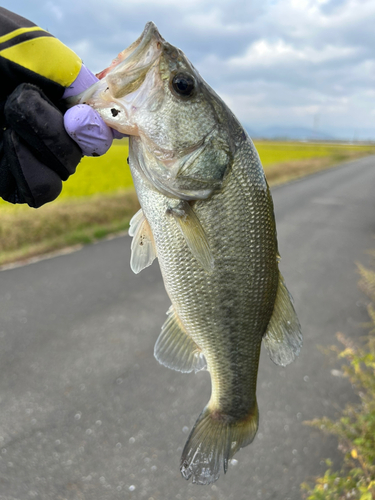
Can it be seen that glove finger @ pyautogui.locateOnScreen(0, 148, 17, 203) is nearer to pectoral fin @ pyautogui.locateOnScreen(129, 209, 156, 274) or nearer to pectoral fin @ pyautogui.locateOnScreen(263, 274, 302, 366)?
pectoral fin @ pyautogui.locateOnScreen(129, 209, 156, 274)

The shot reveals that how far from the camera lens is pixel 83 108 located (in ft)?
4.55

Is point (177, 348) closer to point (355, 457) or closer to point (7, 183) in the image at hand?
point (7, 183)

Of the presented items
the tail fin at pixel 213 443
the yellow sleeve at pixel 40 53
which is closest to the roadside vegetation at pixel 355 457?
the tail fin at pixel 213 443

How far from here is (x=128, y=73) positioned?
1.44 m

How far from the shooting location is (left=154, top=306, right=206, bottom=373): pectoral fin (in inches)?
71.6

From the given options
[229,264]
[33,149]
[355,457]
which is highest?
[33,149]

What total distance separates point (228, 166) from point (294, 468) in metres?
2.92

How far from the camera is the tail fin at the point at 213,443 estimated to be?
1.62 metres

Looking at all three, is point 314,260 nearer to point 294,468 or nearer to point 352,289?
point 352,289

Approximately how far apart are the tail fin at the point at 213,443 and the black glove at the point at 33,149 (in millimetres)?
1226

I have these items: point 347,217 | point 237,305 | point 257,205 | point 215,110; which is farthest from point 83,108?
A: point 347,217

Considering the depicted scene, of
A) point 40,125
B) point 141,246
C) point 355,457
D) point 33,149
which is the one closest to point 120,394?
point 355,457

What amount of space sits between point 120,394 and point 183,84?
3.38 metres

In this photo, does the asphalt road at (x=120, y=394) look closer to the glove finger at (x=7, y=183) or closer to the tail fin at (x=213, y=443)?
Answer: the tail fin at (x=213, y=443)
